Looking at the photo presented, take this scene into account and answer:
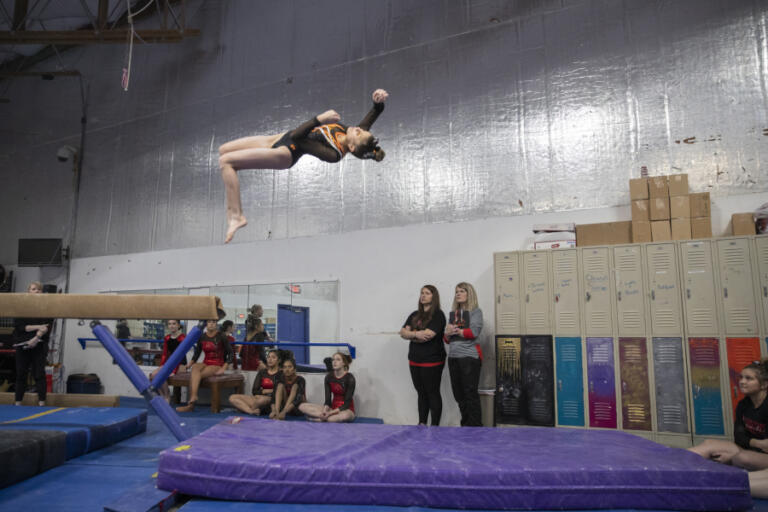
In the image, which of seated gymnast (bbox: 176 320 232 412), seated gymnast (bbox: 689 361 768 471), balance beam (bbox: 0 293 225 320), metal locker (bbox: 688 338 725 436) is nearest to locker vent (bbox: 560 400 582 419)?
metal locker (bbox: 688 338 725 436)

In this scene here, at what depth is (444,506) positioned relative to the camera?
268cm

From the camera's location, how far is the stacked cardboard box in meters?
4.76

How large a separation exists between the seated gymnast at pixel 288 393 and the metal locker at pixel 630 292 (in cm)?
355

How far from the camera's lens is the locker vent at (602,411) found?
15.9 feet

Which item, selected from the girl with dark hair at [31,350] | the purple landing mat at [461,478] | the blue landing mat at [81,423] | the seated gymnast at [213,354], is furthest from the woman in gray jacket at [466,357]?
the girl with dark hair at [31,350]

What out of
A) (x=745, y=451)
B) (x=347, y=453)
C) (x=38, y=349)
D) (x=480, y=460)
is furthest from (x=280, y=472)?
(x=38, y=349)

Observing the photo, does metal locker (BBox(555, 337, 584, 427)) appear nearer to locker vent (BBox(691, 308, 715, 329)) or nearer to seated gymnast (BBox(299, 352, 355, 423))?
locker vent (BBox(691, 308, 715, 329))

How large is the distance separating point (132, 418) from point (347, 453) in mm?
2513

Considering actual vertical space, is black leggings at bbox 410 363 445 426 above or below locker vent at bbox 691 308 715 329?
below

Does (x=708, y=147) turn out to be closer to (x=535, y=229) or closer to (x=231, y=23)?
(x=535, y=229)

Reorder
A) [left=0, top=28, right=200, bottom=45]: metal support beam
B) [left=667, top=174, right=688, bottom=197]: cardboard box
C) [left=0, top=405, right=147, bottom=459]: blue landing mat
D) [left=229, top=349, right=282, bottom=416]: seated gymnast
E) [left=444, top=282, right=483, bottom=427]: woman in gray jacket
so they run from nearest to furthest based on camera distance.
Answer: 1. [left=0, top=405, right=147, bottom=459]: blue landing mat
2. [left=667, top=174, right=688, bottom=197]: cardboard box
3. [left=444, top=282, right=483, bottom=427]: woman in gray jacket
4. [left=229, top=349, right=282, bottom=416]: seated gymnast
5. [left=0, top=28, right=200, bottom=45]: metal support beam

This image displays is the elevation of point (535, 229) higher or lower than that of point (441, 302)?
higher

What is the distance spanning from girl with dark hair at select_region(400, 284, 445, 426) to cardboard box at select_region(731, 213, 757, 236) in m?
2.91

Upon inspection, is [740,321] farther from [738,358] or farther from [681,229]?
[681,229]
